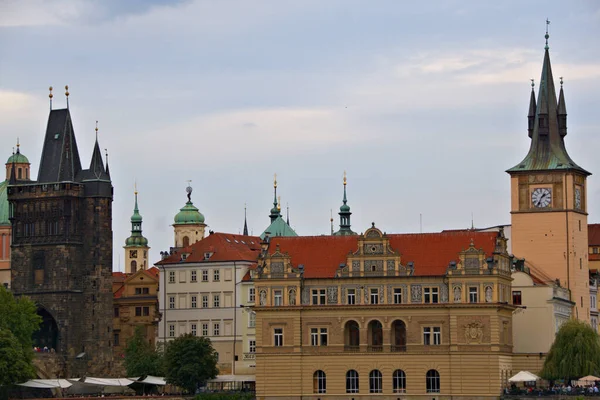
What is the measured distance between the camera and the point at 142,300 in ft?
518

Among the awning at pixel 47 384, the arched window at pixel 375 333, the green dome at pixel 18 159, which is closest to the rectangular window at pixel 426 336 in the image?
the arched window at pixel 375 333

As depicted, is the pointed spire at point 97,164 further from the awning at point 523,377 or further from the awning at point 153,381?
the awning at point 523,377

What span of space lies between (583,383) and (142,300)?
1890 inches

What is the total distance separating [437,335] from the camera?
406ft

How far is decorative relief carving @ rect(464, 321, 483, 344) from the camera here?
123 metres

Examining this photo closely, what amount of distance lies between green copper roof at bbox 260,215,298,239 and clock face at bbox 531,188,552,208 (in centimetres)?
4020

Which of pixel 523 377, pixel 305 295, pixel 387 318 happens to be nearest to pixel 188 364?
pixel 305 295

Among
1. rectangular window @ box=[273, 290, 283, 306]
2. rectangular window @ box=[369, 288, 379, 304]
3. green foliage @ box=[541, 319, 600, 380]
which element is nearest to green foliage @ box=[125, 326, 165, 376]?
rectangular window @ box=[273, 290, 283, 306]

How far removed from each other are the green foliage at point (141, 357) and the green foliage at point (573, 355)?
1182 inches

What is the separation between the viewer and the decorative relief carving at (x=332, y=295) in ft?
414

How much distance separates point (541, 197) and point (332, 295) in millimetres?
20523

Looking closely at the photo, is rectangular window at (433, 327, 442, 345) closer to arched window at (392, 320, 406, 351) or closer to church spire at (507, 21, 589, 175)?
arched window at (392, 320, 406, 351)

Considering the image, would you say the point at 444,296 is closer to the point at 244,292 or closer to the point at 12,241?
the point at 244,292

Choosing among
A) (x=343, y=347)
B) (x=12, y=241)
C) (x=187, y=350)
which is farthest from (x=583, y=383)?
(x=12, y=241)
